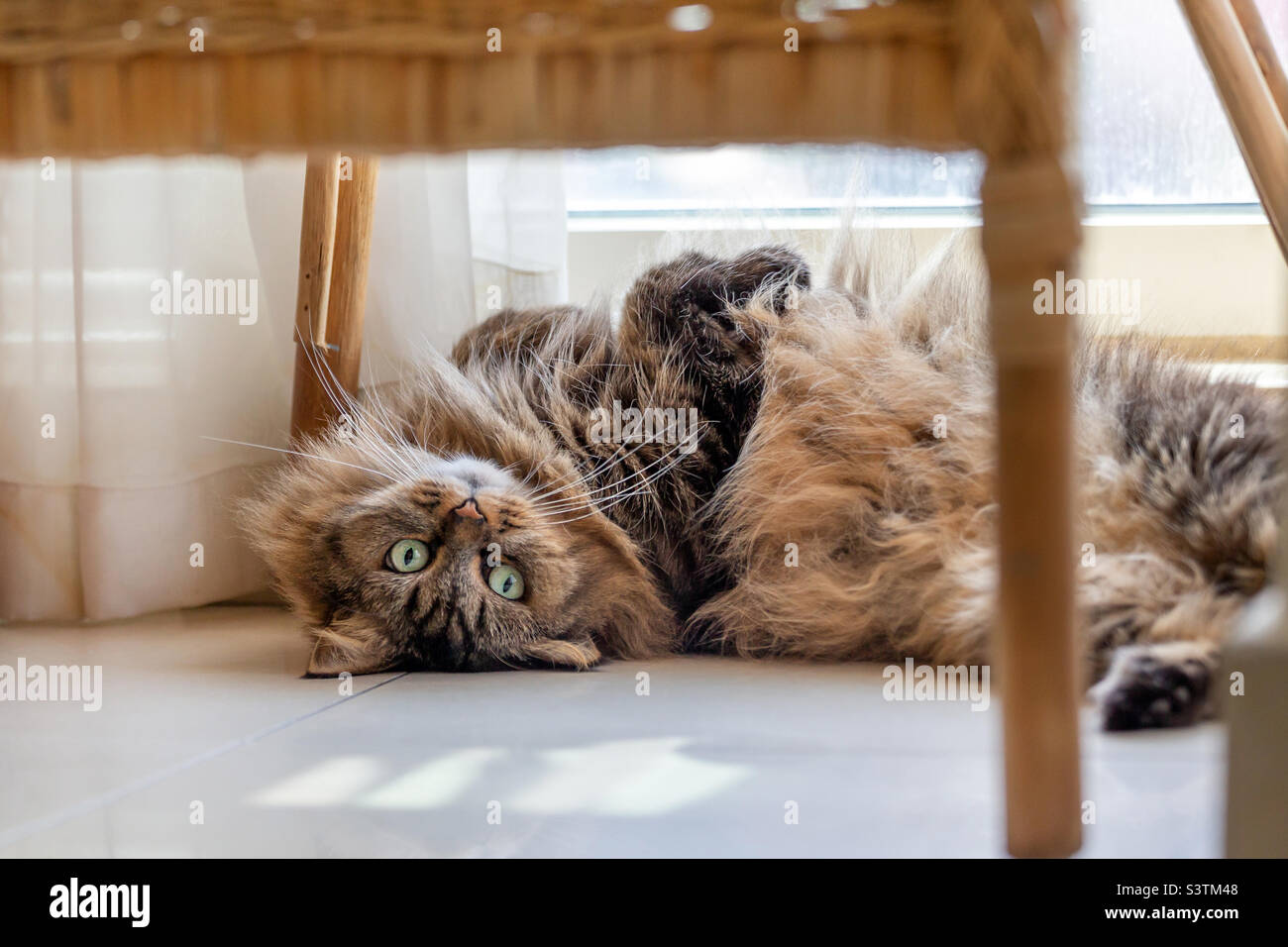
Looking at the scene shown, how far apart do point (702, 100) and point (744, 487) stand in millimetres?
821

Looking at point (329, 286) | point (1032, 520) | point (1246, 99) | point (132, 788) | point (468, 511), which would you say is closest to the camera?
point (1032, 520)

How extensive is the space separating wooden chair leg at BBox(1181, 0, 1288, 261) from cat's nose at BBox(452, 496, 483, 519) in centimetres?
97

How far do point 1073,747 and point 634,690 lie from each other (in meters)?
0.70

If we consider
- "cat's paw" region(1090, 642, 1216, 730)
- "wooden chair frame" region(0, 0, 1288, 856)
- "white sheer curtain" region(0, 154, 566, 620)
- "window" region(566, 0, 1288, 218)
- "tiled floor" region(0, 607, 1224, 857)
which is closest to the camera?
"wooden chair frame" region(0, 0, 1288, 856)

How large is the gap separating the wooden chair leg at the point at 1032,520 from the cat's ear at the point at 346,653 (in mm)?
932

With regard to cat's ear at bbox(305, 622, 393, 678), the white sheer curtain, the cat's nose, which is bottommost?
cat's ear at bbox(305, 622, 393, 678)

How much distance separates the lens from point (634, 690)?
1.21 metres

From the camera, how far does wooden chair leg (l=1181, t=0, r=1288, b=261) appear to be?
1.09m

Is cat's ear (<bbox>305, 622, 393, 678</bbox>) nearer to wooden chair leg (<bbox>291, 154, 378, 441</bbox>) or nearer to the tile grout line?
the tile grout line

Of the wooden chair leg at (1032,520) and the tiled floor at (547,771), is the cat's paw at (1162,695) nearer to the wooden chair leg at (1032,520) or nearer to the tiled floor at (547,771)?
the tiled floor at (547,771)

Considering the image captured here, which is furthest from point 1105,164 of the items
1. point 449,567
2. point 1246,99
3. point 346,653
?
point 346,653

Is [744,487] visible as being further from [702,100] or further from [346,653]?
[702,100]

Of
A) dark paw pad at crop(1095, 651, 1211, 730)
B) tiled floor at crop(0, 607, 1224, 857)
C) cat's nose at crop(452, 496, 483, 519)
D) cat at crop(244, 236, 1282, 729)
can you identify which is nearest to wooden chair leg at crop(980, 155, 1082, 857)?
tiled floor at crop(0, 607, 1224, 857)

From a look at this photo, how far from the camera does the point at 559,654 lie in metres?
1.36
